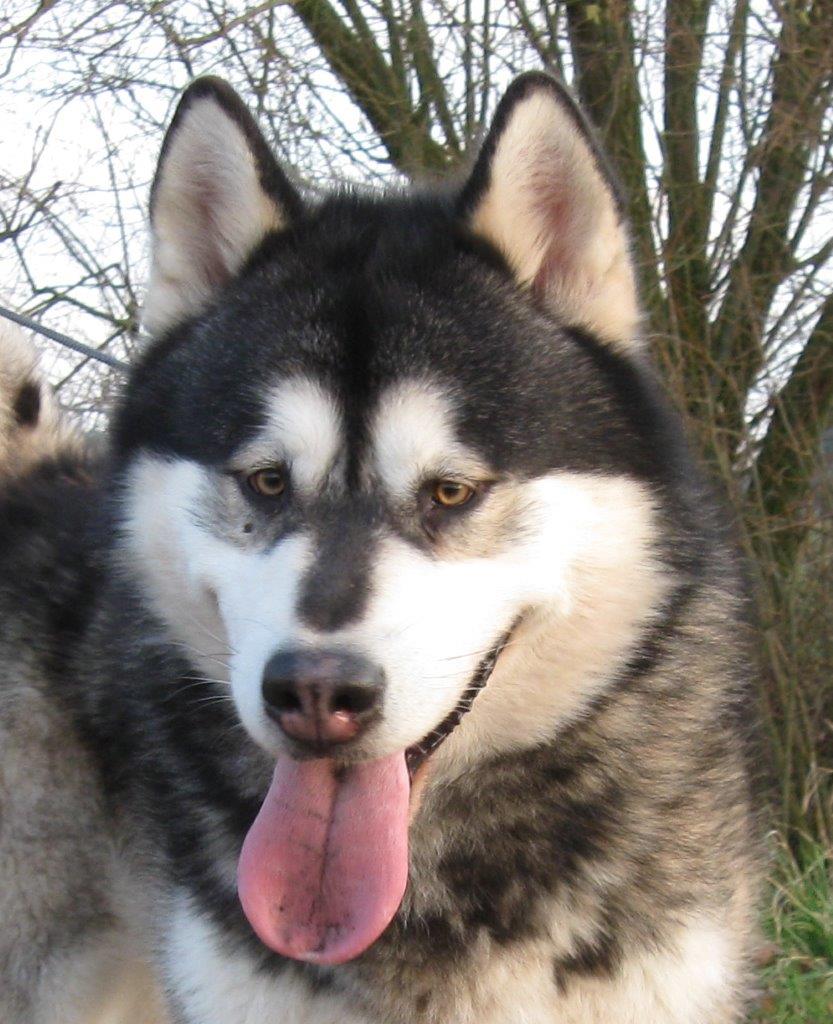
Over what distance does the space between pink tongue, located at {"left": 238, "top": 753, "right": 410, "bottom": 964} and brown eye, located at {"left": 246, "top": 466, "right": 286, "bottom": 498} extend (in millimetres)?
496

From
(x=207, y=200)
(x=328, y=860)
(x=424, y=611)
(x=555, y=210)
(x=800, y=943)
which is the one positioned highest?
(x=555, y=210)

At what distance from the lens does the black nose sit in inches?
78.6

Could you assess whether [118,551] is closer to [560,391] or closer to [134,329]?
[560,391]

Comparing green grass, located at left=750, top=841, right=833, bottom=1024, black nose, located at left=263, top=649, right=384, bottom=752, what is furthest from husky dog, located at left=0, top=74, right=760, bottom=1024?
green grass, located at left=750, top=841, right=833, bottom=1024

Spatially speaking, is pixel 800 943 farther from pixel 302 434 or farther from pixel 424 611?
pixel 302 434

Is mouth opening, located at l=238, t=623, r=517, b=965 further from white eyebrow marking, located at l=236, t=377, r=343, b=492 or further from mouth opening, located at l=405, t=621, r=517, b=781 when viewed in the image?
white eyebrow marking, located at l=236, t=377, r=343, b=492

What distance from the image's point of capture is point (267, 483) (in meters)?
2.35

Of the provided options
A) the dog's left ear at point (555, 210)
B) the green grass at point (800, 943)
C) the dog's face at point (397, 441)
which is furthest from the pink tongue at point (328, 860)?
the green grass at point (800, 943)

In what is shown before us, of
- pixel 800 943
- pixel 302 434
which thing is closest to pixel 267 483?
pixel 302 434

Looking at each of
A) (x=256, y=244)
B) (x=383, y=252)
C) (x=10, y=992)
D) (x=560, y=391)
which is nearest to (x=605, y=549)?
(x=560, y=391)

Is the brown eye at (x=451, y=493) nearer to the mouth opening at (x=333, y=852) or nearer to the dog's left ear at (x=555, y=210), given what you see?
the mouth opening at (x=333, y=852)

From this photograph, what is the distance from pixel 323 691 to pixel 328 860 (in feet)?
1.34

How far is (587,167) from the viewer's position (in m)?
2.51

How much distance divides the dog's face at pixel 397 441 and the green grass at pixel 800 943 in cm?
193
